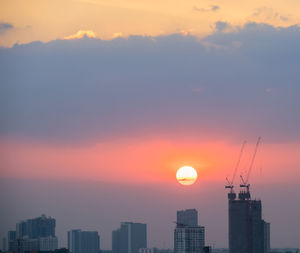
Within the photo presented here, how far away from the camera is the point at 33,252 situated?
191500 millimetres

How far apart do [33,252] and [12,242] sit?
4742mm

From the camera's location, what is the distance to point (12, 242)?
191250 millimetres
